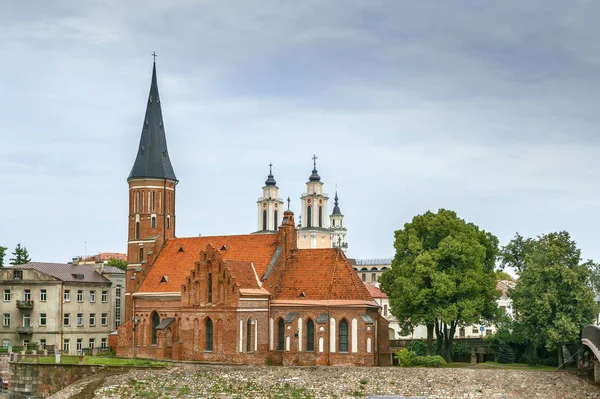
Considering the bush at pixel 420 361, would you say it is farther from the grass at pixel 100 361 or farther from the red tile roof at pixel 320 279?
the grass at pixel 100 361

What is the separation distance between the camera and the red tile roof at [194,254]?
228 ft

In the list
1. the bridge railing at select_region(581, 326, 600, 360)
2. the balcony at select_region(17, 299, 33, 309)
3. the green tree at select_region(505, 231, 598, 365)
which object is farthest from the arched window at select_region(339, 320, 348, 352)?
the balcony at select_region(17, 299, 33, 309)

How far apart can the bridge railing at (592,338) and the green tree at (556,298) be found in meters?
4.19

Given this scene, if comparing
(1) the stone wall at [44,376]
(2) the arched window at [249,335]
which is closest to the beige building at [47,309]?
(1) the stone wall at [44,376]

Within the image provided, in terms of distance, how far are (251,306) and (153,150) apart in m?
21.4

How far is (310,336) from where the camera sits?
64.4 metres

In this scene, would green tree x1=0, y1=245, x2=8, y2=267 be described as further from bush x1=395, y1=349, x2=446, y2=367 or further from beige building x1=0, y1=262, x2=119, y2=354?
bush x1=395, y1=349, x2=446, y2=367

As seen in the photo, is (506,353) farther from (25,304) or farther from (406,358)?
(25,304)

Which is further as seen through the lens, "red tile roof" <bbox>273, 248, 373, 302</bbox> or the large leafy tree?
"red tile roof" <bbox>273, 248, 373, 302</bbox>

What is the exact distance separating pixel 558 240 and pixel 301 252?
1963 cm

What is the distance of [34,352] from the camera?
7231 centimetres

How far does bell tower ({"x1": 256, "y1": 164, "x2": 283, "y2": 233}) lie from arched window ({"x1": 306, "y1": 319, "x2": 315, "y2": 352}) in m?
102

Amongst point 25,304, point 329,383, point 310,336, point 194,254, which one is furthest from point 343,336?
point 25,304

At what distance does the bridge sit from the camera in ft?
156
